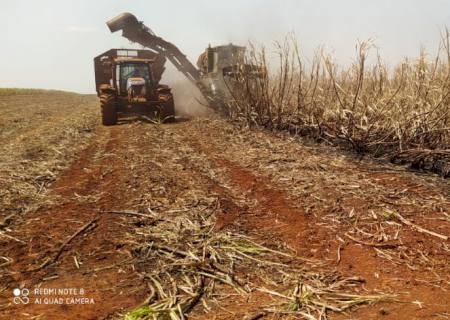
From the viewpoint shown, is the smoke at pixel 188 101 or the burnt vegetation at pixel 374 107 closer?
the burnt vegetation at pixel 374 107

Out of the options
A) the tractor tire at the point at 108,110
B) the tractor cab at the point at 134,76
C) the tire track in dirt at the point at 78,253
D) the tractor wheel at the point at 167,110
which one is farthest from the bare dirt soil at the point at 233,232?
the tractor cab at the point at 134,76

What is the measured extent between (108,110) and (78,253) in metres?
9.26

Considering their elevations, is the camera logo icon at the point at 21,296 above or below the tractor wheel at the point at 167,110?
below

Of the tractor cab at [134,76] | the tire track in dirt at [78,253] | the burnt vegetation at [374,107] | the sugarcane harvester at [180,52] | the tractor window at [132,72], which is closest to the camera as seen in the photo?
the tire track in dirt at [78,253]

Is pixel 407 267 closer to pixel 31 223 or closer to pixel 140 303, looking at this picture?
pixel 140 303

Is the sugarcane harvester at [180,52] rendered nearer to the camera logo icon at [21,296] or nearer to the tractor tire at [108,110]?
the tractor tire at [108,110]

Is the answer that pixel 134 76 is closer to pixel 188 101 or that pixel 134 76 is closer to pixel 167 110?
pixel 167 110

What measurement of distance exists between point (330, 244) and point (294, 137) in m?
5.21

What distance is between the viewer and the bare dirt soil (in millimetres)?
3107

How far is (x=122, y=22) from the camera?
674 inches

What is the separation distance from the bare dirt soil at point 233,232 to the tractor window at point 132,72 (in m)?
6.55

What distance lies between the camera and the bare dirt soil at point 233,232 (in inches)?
122

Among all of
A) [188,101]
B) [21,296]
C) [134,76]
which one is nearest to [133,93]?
[134,76]

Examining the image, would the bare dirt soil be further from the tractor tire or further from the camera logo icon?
the tractor tire
